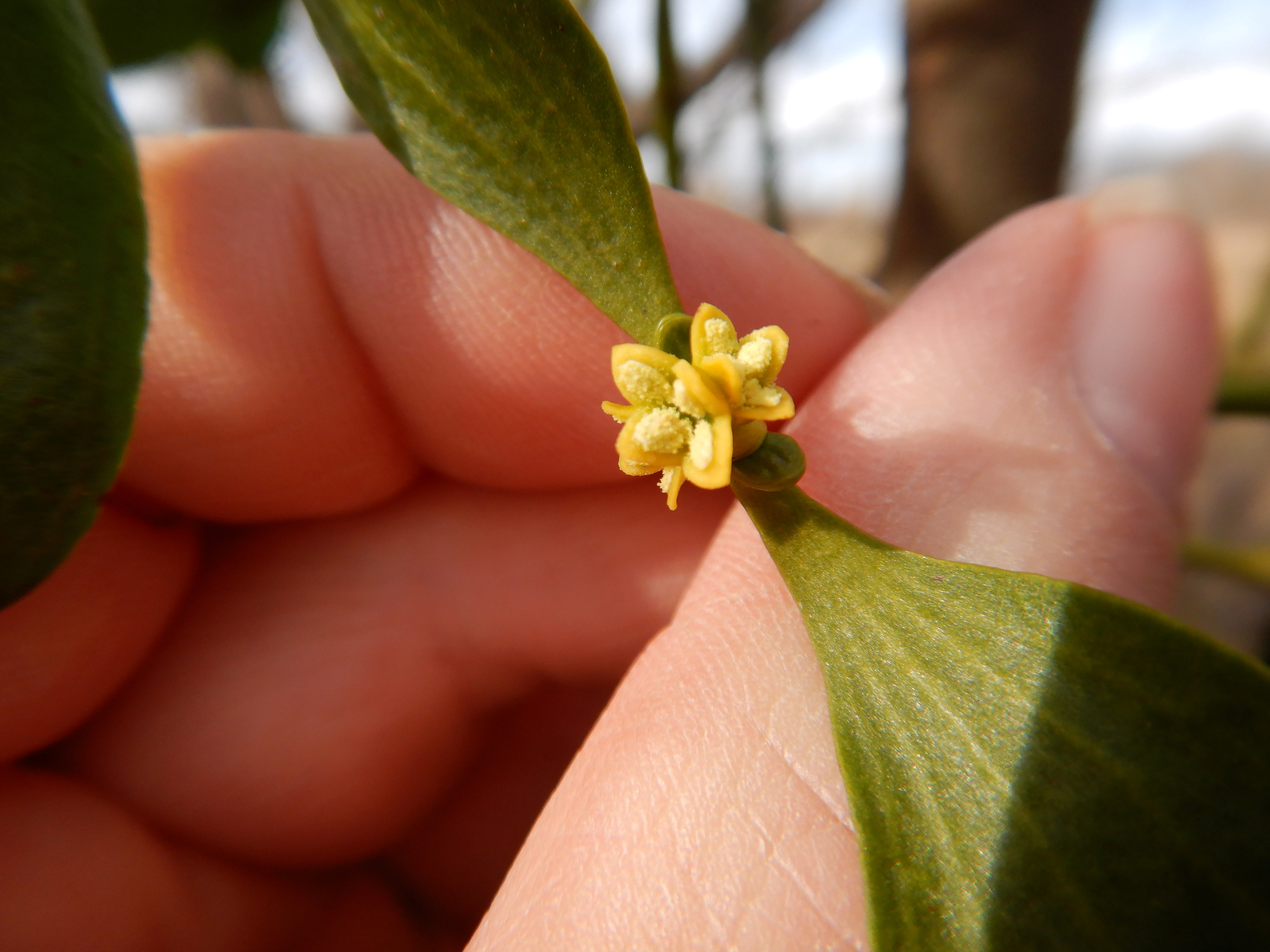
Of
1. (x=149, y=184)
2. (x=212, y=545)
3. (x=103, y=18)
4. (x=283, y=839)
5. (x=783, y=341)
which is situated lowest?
(x=283, y=839)

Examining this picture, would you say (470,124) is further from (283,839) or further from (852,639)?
(283,839)

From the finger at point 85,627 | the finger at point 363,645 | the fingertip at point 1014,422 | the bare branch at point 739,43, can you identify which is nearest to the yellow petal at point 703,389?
the fingertip at point 1014,422

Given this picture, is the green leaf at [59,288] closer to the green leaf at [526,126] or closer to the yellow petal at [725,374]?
the green leaf at [526,126]

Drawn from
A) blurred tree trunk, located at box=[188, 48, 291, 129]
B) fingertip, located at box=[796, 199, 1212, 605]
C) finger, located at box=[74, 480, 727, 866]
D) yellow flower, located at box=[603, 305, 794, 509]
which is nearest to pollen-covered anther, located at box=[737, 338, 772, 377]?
yellow flower, located at box=[603, 305, 794, 509]

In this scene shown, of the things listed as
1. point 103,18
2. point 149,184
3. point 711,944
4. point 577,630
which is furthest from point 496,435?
point 103,18

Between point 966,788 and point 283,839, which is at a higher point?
point 966,788

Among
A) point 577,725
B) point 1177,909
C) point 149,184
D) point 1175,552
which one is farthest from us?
point 577,725

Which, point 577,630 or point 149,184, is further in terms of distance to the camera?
point 577,630

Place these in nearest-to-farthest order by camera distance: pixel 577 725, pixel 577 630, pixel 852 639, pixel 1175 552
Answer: pixel 852 639 < pixel 1175 552 < pixel 577 630 < pixel 577 725

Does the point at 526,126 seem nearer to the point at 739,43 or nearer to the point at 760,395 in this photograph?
the point at 760,395
